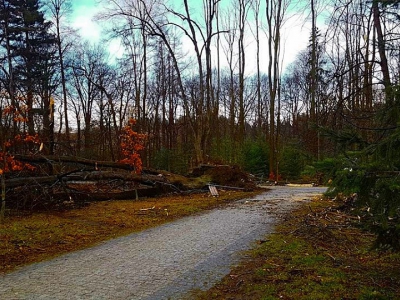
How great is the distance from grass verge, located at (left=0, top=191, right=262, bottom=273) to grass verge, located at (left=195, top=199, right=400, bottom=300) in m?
3.34

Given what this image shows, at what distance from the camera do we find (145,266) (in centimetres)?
566

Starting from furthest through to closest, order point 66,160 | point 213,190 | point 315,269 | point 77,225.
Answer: point 213,190
point 66,160
point 77,225
point 315,269

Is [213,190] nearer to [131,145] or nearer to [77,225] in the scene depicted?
[131,145]

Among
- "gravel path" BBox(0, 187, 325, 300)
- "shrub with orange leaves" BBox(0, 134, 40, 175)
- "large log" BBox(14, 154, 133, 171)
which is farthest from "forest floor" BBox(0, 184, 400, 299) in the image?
"large log" BBox(14, 154, 133, 171)

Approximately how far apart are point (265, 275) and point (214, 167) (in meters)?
11.7

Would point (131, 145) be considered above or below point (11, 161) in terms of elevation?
above

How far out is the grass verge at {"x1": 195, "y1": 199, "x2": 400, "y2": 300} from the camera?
435 centimetres

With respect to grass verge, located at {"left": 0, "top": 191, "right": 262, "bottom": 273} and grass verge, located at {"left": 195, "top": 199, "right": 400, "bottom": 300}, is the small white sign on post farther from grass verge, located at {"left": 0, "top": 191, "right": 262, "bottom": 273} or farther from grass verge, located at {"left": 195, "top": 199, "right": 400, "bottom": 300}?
grass verge, located at {"left": 195, "top": 199, "right": 400, "bottom": 300}

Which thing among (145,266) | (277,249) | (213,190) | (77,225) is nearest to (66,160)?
(77,225)

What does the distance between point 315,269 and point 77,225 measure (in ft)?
18.7

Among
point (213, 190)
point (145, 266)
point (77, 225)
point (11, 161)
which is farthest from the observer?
point (213, 190)

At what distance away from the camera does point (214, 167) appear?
16703 mm

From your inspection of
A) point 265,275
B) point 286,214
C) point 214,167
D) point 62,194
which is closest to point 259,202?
point 286,214

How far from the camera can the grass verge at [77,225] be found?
262 inches
